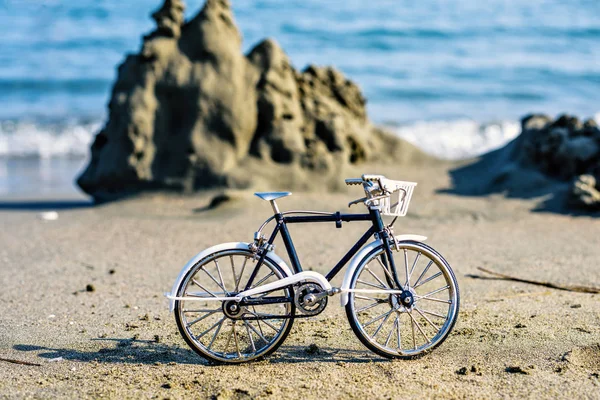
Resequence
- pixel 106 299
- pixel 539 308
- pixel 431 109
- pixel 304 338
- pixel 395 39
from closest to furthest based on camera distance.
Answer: pixel 304 338
pixel 539 308
pixel 106 299
pixel 431 109
pixel 395 39

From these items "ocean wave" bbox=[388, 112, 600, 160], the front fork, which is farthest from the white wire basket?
"ocean wave" bbox=[388, 112, 600, 160]

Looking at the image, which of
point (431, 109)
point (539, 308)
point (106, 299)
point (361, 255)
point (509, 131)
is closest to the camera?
point (361, 255)

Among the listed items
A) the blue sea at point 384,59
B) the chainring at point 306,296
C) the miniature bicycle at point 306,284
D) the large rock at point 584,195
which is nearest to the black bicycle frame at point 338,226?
the miniature bicycle at point 306,284

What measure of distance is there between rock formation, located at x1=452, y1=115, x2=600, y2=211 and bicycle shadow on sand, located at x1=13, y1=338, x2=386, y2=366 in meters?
5.26

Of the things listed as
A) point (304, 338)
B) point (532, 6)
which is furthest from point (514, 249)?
point (532, 6)

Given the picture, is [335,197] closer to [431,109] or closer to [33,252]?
[33,252]

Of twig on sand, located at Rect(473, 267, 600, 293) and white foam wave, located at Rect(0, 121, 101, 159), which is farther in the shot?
white foam wave, located at Rect(0, 121, 101, 159)

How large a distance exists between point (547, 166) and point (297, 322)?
589 centimetres

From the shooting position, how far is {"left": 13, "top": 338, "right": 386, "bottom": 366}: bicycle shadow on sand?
14.3ft

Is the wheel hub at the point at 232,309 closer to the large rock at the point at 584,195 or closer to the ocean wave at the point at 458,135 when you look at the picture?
the large rock at the point at 584,195

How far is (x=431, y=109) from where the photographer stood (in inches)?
781

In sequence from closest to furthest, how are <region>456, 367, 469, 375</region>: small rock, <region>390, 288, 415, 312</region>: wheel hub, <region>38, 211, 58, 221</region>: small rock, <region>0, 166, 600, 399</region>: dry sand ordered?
1. <region>0, 166, 600, 399</region>: dry sand
2. <region>456, 367, 469, 375</region>: small rock
3. <region>390, 288, 415, 312</region>: wheel hub
4. <region>38, 211, 58, 221</region>: small rock

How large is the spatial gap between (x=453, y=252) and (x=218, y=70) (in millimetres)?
4141

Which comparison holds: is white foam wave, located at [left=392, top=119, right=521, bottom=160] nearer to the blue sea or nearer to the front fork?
the blue sea
